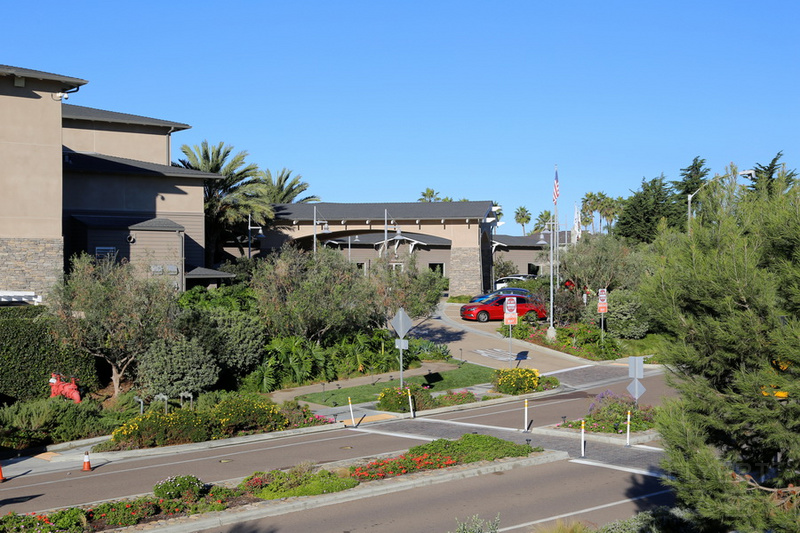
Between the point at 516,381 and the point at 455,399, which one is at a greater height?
the point at 516,381

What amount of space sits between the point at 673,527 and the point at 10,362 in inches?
765

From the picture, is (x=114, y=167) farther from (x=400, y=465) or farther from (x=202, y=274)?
(x=400, y=465)

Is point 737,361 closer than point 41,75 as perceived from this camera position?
Yes

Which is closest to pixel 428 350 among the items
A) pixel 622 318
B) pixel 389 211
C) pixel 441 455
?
pixel 622 318

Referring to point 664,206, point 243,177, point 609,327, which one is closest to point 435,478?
point 609,327

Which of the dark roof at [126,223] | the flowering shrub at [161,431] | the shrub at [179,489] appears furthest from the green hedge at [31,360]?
the shrub at [179,489]

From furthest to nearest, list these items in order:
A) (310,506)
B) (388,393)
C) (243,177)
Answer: (243,177)
(388,393)
(310,506)

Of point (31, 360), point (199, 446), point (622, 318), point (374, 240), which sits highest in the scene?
point (374, 240)

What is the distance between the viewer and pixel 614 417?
19.2 meters

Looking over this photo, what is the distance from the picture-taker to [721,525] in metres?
6.92

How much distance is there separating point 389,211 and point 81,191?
22.8 m

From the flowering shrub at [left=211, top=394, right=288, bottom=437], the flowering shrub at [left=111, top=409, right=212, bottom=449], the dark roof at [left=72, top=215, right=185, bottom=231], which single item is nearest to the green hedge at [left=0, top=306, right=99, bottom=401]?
the flowering shrub at [left=111, top=409, right=212, bottom=449]

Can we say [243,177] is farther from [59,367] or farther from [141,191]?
[59,367]

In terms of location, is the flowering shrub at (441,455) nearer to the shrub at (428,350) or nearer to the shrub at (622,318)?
the shrub at (428,350)
